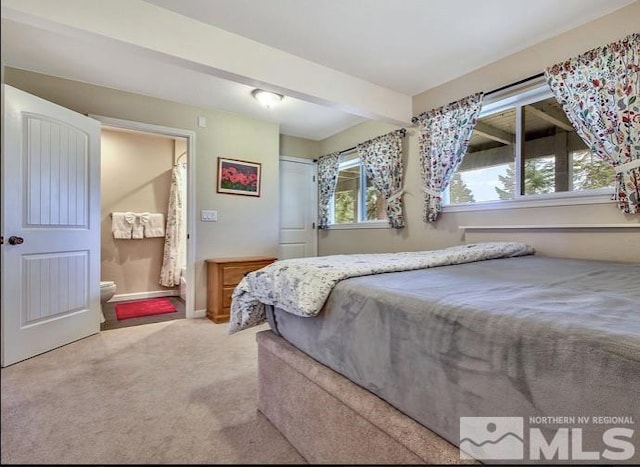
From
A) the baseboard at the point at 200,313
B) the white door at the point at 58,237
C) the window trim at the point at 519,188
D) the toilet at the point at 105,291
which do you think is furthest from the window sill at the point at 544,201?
the toilet at the point at 105,291

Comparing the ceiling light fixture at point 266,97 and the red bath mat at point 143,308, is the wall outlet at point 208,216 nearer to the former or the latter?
the red bath mat at point 143,308

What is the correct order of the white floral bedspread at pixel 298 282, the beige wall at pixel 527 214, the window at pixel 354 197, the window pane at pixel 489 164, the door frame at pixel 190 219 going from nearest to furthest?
the white floral bedspread at pixel 298 282, the beige wall at pixel 527 214, the window pane at pixel 489 164, the door frame at pixel 190 219, the window at pixel 354 197

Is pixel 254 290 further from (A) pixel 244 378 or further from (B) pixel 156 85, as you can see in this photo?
(B) pixel 156 85

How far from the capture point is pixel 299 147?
461 cm

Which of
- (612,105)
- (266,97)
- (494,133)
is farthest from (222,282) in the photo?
(612,105)

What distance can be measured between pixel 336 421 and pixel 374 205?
3.26m

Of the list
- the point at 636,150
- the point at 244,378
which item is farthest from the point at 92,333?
the point at 636,150

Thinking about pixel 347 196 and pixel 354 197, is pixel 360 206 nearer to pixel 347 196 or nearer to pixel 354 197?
pixel 354 197

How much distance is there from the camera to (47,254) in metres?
2.43

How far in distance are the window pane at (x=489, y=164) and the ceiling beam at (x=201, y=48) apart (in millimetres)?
898

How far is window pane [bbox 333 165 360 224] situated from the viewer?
4.23 metres

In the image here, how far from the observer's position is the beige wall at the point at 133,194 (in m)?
4.26

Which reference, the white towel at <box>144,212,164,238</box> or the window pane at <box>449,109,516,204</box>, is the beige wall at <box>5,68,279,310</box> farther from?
the window pane at <box>449,109,516,204</box>

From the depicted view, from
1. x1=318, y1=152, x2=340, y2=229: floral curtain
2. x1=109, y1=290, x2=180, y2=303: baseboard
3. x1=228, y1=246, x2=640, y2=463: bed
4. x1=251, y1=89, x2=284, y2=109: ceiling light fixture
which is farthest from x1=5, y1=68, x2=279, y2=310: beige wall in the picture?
x1=228, y1=246, x2=640, y2=463: bed
